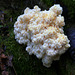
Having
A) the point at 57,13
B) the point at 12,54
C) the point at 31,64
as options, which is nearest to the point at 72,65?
the point at 31,64

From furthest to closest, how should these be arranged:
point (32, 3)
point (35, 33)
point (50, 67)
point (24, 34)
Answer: point (32, 3), point (50, 67), point (24, 34), point (35, 33)

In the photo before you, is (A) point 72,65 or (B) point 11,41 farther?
(B) point 11,41

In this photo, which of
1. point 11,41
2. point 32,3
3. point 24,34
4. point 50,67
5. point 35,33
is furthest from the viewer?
point 32,3

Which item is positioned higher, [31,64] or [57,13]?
[57,13]

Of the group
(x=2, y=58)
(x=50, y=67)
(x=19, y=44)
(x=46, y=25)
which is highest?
(x=46, y=25)

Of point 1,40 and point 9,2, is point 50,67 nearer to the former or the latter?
point 1,40

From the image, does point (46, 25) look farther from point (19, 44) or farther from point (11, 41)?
point (11, 41)
